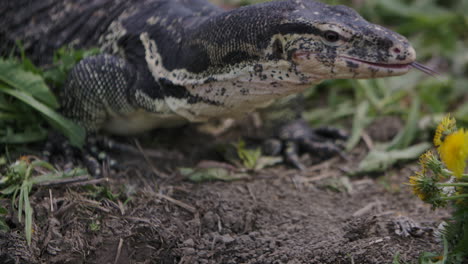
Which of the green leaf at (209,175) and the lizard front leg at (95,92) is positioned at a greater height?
the lizard front leg at (95,92)

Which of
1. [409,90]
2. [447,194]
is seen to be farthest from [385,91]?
[447,194]

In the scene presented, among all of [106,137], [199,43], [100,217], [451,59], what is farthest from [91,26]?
[451,59]

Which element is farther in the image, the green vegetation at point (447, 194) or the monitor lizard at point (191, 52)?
the monitor lizard at point (191, 52)

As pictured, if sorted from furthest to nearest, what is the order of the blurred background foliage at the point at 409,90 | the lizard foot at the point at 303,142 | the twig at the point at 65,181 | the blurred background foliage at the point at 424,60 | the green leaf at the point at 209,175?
1. the blurred background foliage at the point at 424,60
2. the blurred background foliage at the point at 409,90
3. the lizard foot at the point at 303,142
4. the green leaf at the point at 209,175
5. the twig at the point at 65,181

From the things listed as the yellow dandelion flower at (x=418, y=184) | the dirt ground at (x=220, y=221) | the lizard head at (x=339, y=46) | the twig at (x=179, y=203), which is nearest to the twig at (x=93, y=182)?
the dirt ground at (x=220, y=221)

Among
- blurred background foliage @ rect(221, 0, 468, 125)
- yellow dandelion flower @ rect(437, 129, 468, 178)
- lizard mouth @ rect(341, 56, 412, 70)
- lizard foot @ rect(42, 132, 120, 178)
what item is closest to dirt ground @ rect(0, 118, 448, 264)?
lizard foot @ rect(42, 132, 120, 178)

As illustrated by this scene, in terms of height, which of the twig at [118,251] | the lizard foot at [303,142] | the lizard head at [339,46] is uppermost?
the lizard head at [339,46]

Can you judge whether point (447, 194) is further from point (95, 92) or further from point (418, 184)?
point (95, 92)

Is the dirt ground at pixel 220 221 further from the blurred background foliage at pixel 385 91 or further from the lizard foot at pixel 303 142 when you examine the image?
the blurred background foliage at pixel 385 91
